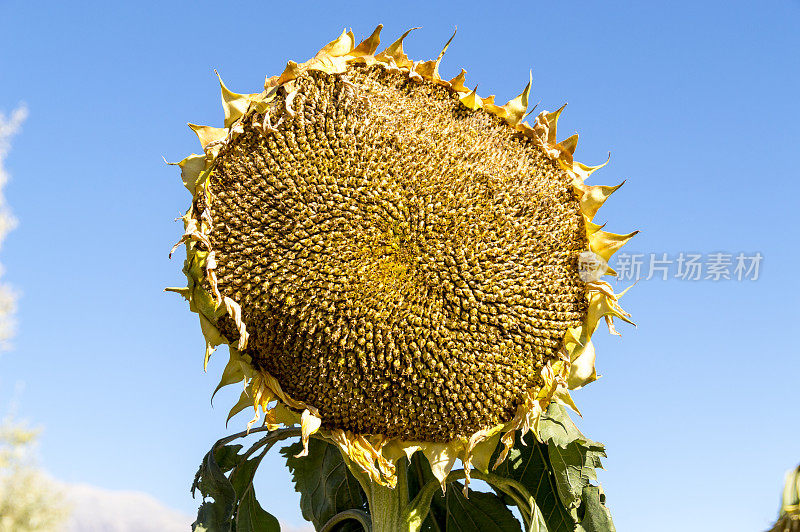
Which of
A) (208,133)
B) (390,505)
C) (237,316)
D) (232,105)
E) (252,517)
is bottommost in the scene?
(252,517)

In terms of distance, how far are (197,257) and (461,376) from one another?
3.91 feet

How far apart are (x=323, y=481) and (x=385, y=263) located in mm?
1808

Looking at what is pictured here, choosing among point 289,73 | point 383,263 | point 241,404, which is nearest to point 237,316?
point 241,404

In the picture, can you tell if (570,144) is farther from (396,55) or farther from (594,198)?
(396,55)

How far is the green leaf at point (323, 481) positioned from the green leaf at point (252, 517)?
254 mm

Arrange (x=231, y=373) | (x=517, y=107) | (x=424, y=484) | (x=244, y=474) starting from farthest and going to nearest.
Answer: (x=244, y=474) → (x=424, y=484) → (x=517, y=107) → (x=231, y=373)

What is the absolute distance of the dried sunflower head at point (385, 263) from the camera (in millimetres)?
3174

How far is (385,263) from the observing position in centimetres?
318

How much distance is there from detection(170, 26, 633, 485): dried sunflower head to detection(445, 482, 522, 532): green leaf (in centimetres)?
82

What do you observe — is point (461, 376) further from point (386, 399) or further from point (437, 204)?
point (437, 204)

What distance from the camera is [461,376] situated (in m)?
3.23

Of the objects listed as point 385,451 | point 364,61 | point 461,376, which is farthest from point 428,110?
point 385,451

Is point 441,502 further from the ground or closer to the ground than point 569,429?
closer to the ground

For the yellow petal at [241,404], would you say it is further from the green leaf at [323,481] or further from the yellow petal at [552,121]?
the yellow petal at [552,121]
